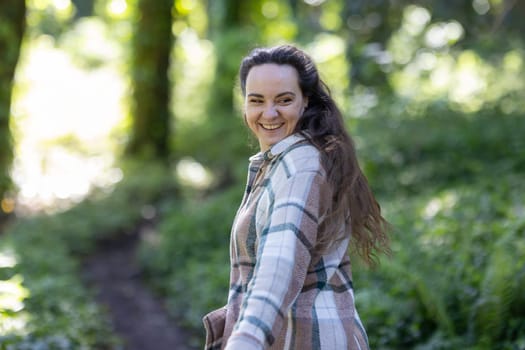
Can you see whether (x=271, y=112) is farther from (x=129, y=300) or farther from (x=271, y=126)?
(x=129, y=300)

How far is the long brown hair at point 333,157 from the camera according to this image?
7.75 ft

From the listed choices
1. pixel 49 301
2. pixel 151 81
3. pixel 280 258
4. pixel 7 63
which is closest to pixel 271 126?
pixel 280 258

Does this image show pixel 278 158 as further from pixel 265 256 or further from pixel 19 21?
pixel 19 21

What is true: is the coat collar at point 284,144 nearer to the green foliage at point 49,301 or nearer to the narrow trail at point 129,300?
the green foliage at point 49,301

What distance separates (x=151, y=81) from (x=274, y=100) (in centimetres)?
1374

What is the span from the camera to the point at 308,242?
2.19 meters

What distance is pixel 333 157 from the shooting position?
Result: 7.79 ft

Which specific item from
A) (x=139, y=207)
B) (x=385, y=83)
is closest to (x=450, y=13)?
(x=385, y=83)

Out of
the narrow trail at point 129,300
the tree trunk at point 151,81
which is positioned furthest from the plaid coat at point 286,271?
the tree trunk at point 151,81

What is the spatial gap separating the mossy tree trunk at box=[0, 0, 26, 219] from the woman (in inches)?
315

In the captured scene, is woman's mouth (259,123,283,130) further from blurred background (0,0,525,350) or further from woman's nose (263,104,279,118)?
blurred background (0,0,525,350)

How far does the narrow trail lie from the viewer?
24.5 ft

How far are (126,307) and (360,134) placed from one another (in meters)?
5.15

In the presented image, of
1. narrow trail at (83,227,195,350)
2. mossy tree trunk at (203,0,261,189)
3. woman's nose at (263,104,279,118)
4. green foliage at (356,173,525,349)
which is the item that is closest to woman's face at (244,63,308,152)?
woman's nose at (263,104,279,118)
